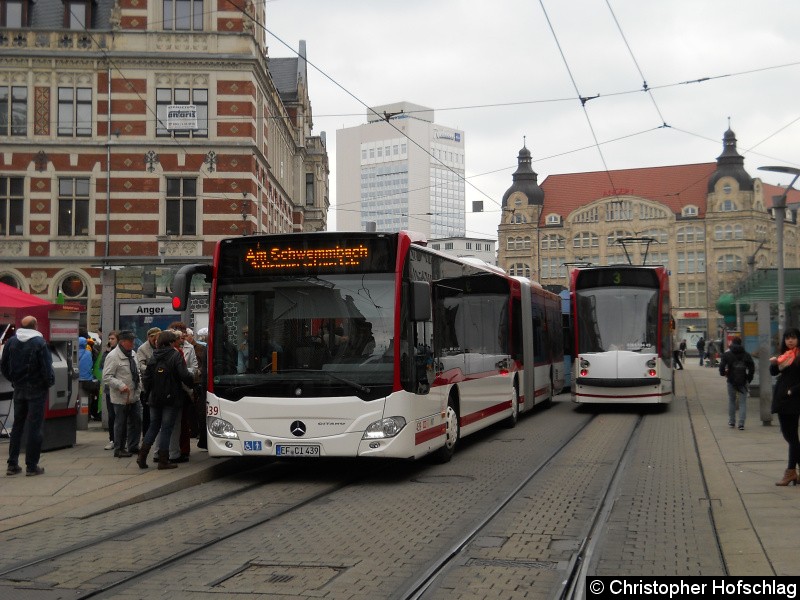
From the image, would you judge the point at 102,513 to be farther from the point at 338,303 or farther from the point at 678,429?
the point at 678,429

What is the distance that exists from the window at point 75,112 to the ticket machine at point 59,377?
2193 cm

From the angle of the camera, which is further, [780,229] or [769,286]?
[769,286]

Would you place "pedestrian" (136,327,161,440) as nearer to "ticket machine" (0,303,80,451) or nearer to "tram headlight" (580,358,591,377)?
"ticket machine" (0,303,80,451)

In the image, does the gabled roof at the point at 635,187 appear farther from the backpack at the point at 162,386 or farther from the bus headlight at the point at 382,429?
the bus headlight at the point at 382,429

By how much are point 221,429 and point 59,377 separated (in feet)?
11.2

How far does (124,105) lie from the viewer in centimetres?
3472

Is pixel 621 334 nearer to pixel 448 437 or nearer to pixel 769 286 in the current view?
pixel 769 286

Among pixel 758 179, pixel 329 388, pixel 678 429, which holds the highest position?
pixel 758 179

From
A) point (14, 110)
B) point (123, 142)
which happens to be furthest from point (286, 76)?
point (14, 110)

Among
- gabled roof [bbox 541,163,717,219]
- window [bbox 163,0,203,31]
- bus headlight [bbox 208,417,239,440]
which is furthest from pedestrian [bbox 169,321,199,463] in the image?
gabled roof [bbox 541,163,717,219]

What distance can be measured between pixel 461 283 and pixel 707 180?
104 m

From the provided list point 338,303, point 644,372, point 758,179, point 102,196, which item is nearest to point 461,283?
point 338,303

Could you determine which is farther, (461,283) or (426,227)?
(426,227)

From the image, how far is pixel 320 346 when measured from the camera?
11.1 metres
